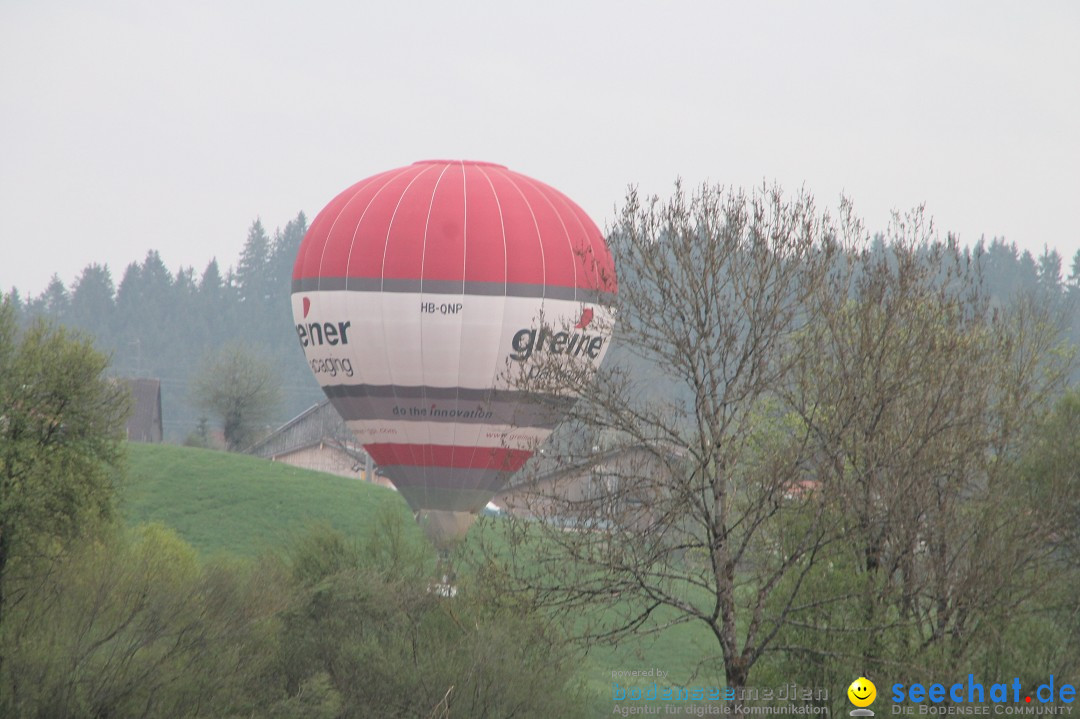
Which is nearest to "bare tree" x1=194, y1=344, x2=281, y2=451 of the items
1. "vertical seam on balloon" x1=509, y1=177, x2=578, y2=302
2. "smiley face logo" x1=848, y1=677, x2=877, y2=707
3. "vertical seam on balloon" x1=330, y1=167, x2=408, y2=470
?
"vertical seam on balloon" x1=330, y1=167, x2=408, y2=470

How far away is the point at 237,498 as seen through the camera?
57.4 meters

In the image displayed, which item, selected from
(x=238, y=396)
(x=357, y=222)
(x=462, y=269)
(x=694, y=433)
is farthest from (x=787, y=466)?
(x=238, y=396)

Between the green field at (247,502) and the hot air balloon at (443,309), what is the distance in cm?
1132

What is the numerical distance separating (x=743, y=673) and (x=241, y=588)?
1165 cm

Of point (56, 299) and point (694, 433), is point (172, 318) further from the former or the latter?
point (694, 433)

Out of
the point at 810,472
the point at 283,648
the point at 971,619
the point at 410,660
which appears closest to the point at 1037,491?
the point at 971,619

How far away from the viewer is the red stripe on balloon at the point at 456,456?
3506cm

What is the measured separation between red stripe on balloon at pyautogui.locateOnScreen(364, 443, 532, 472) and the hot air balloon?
4 centimetres

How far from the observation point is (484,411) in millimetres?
34469

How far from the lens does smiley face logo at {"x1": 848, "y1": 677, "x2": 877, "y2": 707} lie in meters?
19.1

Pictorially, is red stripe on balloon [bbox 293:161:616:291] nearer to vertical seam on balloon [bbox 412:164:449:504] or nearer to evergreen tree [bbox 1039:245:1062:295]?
vertical seam on balloon [bbox 412:164:449:504]

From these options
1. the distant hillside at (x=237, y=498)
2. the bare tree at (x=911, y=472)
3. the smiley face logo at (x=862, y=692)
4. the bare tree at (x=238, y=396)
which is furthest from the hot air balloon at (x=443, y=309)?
the bare tree at (x=238, y=396)

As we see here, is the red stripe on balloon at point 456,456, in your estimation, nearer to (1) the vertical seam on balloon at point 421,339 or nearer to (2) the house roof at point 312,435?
(1) the vertical seam on balloon at point 421,339

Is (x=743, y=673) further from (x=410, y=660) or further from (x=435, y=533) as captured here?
(x=435, y=533)
